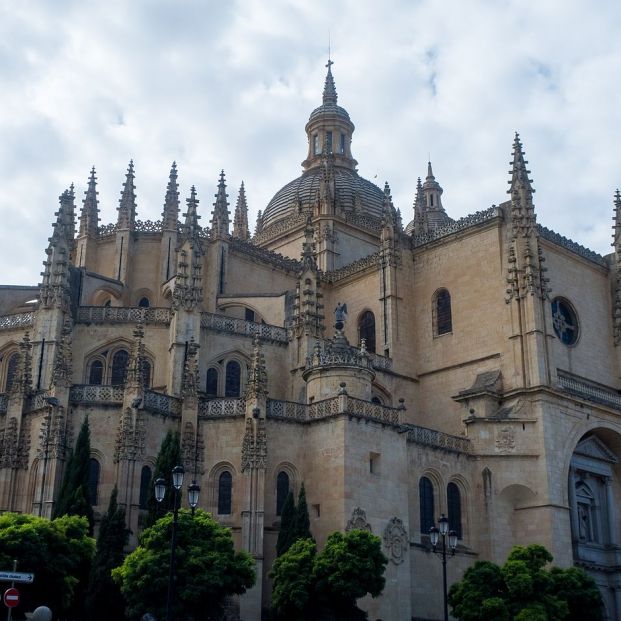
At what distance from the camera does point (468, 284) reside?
143 feet

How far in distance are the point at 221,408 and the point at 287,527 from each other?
5.23m

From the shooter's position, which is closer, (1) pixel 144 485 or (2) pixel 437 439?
(1) pixel 144 485

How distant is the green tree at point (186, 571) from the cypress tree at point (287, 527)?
3268mm

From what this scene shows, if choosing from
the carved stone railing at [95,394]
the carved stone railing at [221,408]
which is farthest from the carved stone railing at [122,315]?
the carved stone railing at [221,408]

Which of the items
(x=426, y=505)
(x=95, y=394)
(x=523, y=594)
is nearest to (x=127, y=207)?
(x=95, y=394)

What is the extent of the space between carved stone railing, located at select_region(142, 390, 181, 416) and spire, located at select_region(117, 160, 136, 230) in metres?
14.8

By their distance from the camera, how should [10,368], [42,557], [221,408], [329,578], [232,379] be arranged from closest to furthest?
1. [42,557]
2. [329,578]
3. [221,408]
4. [232,379]
5. [10,368]

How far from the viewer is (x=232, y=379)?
130ft

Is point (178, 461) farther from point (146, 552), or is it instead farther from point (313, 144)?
point (313, 144)

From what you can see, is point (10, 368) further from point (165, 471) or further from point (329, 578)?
point (329, 578)

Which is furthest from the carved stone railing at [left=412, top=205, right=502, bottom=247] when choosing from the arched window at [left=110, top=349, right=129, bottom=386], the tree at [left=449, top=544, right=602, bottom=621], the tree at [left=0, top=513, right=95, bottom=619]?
the tree at [left=0, top=513, right=95, bottom=619]

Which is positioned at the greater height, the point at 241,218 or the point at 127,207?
the point at 241,218

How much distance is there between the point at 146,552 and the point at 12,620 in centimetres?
386

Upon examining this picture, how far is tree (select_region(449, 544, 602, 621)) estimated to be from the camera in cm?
2948
